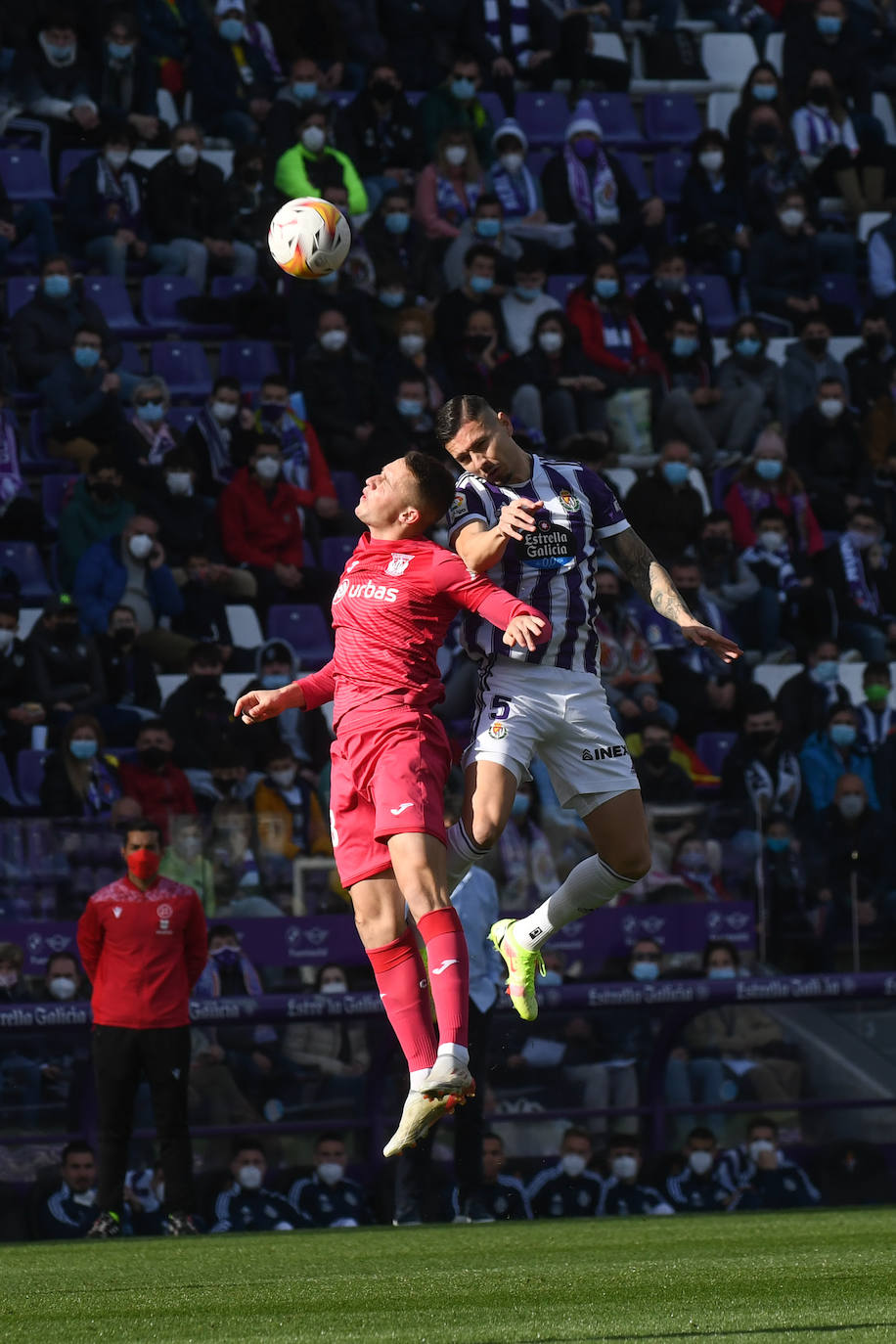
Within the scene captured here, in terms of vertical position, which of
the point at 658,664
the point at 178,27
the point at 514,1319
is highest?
the point at 178,27

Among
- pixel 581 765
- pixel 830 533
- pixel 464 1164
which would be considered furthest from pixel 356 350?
pixel 581 765

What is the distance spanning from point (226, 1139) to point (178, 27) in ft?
31.2

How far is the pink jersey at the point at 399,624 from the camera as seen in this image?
266 inches

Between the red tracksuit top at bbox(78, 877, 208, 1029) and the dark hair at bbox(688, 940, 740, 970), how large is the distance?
2.67m

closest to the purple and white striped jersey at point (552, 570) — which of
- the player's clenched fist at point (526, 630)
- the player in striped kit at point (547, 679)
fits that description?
the player in striped kit at point (547, 679)

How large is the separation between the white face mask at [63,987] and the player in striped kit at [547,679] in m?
3.93

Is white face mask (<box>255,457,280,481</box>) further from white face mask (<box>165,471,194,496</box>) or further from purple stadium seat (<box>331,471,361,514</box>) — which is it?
purple stadium seat (<box>331,471,361,514</box>)

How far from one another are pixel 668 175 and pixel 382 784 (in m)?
12.7

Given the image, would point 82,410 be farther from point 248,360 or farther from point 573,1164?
point 573,1164

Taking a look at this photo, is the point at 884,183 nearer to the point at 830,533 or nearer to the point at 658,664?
the point at 830,533

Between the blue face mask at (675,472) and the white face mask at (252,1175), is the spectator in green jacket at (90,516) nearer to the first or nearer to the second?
the blue face mask at (675,472)

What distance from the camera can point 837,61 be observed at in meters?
19.0

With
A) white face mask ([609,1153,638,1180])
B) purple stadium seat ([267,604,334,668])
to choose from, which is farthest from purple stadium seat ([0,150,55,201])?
white face mask ([609,1153,638,1180])

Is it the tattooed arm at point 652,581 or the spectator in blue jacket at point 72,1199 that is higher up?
the tattooed arm at point 652,581
